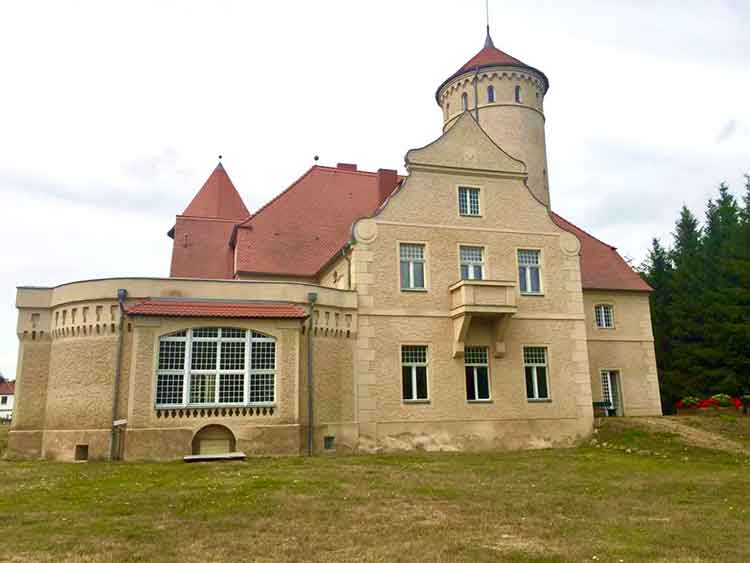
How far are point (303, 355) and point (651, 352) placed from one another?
58.9 feet

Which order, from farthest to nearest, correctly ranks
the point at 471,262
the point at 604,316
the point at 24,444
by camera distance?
the point at 604,316
the point at 471,262
the point at 24,444

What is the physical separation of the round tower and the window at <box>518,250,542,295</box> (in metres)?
9.03

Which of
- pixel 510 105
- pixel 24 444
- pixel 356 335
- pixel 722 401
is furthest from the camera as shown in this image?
pixel 510 105

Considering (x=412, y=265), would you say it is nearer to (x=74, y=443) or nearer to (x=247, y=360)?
(x=247, y=360)

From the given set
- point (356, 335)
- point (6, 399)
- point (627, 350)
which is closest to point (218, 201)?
point (356, 335)

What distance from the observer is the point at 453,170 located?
1013 inches

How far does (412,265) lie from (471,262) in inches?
94.6

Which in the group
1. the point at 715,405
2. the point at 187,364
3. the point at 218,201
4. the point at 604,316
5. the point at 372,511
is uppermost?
the point at 218,201

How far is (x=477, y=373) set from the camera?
24.6m

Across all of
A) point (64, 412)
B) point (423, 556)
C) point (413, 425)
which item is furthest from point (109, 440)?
point (423, 556)

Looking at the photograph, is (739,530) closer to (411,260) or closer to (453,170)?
(411,260)

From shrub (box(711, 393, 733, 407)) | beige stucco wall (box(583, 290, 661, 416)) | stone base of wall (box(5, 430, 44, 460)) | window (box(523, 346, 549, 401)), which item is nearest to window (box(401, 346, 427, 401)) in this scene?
window (box(523, 346, 549, 401))

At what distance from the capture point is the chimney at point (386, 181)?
27219 millimetres

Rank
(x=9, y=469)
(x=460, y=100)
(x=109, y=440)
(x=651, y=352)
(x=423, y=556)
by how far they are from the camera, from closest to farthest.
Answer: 1. (x=423, y=556)
2. (x=9, y=469)
3. (x=109, y=440)
4. (x=651, y=352)
5. (x=460, y=100)
